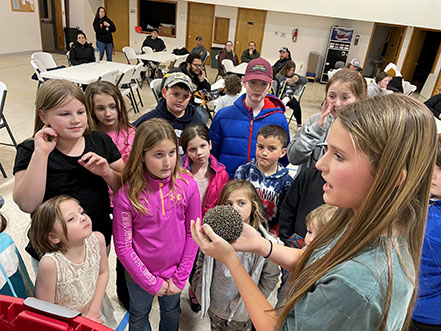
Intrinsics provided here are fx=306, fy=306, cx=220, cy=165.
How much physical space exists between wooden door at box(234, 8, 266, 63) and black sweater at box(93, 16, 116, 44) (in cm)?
503

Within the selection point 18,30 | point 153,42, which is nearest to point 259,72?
point 153,42

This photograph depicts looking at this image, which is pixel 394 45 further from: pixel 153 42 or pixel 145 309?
pixel 145 309

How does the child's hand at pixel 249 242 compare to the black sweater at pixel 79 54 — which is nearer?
the child's hand at pixel 249 242

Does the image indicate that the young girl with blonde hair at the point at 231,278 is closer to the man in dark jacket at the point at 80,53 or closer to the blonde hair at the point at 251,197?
the blonde hair at the point at 251,197

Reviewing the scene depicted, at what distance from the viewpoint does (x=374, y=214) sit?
2.18 ft

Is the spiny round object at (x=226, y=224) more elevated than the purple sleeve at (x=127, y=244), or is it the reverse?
the spiny round object at (x=226, y=224)

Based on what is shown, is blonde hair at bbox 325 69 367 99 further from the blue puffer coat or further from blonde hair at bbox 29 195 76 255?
blonde hair at bbox 29 195 76 255

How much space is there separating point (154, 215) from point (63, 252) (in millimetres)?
419

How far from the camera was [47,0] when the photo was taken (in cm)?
1220

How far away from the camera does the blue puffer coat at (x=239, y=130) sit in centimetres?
217

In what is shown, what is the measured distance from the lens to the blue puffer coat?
2.17m

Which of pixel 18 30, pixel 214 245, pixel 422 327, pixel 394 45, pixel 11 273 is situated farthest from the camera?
pixel 394 45

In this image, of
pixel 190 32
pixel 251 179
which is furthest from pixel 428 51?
pixel 251 179

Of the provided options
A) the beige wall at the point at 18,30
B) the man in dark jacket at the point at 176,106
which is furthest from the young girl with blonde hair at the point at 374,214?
the beige wall at the point at 18,30
